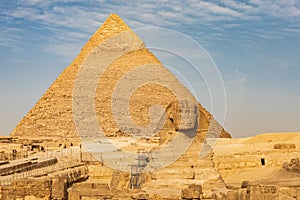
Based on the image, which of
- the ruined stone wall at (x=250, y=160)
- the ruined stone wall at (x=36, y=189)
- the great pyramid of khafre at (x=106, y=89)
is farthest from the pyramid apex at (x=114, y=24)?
the ruined stone wall at (x=36, y=189)

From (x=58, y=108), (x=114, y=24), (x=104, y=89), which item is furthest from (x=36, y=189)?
(x=114, y=24)

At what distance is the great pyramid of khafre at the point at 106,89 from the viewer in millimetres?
83188

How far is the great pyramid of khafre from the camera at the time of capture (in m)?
83.2

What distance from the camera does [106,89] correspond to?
9369 centimetres

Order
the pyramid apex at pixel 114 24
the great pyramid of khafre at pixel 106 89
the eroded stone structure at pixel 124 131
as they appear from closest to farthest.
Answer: the eroded stone structure at pixel 124 131 → the great pyramid of khafre at pixel 106 89 → the pyramid apex at pixel 114 24

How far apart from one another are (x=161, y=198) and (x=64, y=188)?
133 centimetres

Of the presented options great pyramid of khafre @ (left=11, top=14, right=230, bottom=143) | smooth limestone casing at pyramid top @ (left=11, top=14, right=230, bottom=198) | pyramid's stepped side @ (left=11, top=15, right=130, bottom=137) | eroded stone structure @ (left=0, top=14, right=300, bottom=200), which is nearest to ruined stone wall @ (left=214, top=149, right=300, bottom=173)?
eroded stone structure @ (left=0, top=14, right=300, bottom=200)

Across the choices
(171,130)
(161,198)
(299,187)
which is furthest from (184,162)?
(299,187)

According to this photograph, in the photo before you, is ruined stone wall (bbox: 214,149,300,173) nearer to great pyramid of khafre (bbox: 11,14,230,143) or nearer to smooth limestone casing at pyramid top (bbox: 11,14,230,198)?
smooth limestone casing at pyramid top (bbox: 11,14,230,198)

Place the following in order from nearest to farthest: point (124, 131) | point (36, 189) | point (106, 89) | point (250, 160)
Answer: point (36, 189) → point (250, 160) → point (124, 131) → point (106, 89)

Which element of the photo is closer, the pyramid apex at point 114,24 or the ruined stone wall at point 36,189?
the ruined stone wall at point 36,189

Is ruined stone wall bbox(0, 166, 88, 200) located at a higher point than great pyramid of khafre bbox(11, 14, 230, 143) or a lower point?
A: lower

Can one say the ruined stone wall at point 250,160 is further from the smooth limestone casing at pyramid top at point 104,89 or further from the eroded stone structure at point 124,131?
the smooth limestone casing at pyramid top at point 104,89

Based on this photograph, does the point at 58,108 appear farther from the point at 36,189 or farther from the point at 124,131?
the point at 36,189
